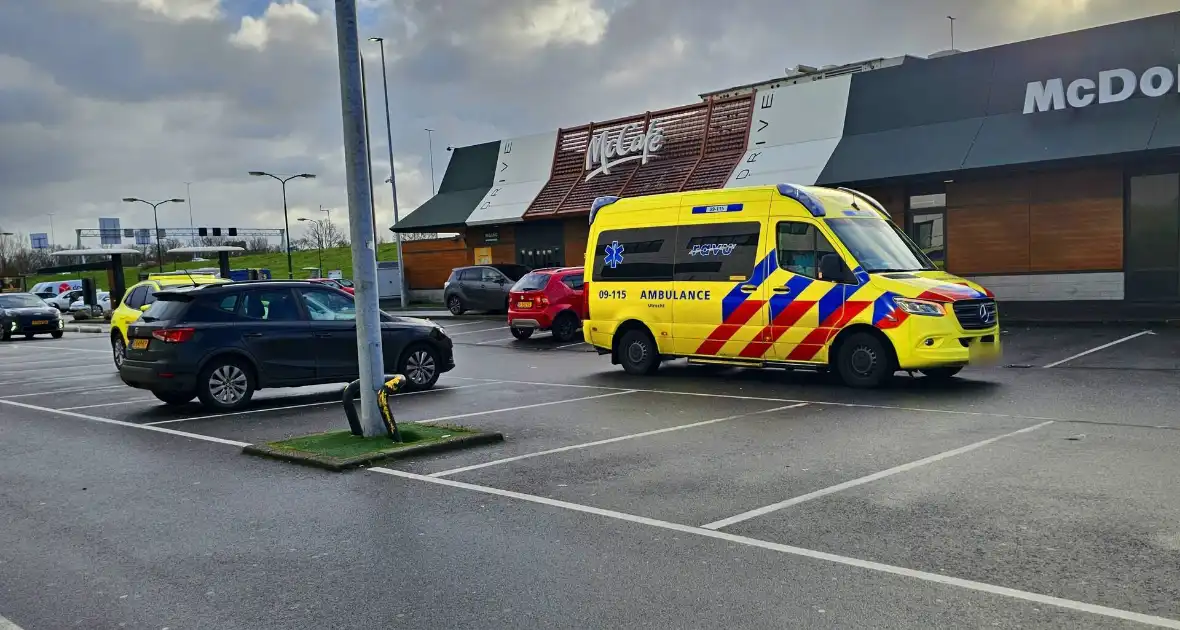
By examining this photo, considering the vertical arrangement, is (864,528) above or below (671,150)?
below

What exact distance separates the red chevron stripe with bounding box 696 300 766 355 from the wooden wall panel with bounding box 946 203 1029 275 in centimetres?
1193

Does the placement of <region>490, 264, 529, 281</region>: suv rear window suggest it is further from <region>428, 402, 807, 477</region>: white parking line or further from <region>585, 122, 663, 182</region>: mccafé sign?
<region>428, 402, 807, 477</region>: white parking line

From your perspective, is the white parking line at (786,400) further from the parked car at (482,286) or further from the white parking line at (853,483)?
the parked car at (482,286)

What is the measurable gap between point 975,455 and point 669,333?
6.64 metres

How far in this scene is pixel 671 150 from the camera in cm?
2903

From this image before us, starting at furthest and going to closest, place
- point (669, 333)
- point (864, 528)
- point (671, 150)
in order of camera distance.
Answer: point (671, 150) < point (669, 333) < point (864, 528)

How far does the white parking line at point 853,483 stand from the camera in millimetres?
6043

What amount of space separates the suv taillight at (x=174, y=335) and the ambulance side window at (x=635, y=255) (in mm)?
6147

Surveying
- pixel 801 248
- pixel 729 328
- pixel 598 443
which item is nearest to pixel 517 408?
pixel 598 443

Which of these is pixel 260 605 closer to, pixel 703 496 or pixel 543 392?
pixel 703 496

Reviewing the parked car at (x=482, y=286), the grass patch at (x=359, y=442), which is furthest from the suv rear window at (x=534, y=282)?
the grass patch at (x=359, y=442)

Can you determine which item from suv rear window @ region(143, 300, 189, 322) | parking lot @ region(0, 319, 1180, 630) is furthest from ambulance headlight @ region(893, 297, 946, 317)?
suv rear window @ region(143, 300, 189, 322)

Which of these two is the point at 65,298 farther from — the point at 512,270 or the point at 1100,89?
the point at 1100,89

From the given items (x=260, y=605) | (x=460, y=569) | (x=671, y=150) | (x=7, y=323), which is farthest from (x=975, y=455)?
(x=7, y=323)
